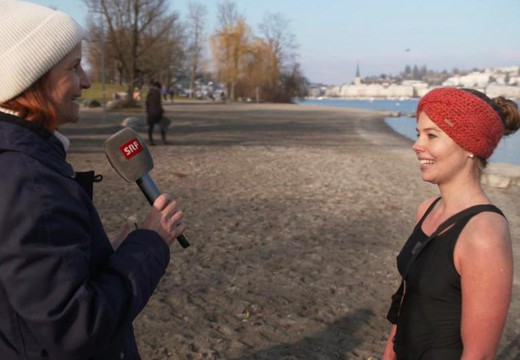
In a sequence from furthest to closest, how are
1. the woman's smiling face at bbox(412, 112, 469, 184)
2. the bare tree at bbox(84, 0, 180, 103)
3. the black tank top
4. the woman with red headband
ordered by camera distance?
the bare tree at bbox(84, 0, 180, 103)
the woman's smiling face at bbox(412, 112, 469, 184)
the black tank top
the woman with red headband

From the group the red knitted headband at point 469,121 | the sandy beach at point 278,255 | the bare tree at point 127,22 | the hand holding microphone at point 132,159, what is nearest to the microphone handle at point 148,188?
the hand holding microphone at point 132,159

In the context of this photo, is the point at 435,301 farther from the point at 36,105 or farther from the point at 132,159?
the point at 36,105

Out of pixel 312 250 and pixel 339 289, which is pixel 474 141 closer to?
pixel 339 289

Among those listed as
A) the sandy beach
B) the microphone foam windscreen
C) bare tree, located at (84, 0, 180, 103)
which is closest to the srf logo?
the microphone foam windscreen

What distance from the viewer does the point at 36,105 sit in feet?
4.74

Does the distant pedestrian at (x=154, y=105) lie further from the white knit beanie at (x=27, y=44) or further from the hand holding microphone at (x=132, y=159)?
the white knit beanie at (x=27, y=44)

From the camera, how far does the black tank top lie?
1953 millimetres

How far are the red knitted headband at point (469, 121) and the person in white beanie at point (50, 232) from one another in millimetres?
1213

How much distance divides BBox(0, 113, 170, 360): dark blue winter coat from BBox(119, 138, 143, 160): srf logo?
344 millimetres

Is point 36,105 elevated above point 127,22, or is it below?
below

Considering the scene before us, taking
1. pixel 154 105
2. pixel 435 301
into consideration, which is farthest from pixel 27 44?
pixel 154 105

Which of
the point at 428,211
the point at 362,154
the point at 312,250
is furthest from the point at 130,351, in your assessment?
the point at 362,154

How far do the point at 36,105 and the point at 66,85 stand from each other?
4.7 inches

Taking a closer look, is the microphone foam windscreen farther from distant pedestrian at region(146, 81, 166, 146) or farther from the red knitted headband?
distant pedestrian at region(146, 81, 166, 146)
